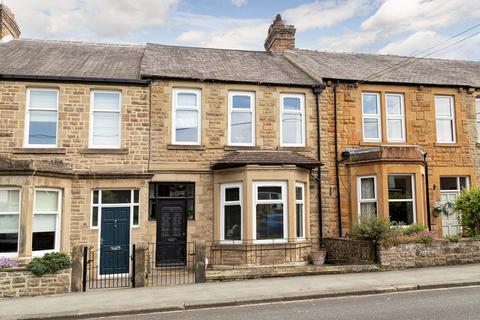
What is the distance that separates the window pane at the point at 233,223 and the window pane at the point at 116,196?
3304 millimetres

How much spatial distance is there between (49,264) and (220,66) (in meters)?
9.49

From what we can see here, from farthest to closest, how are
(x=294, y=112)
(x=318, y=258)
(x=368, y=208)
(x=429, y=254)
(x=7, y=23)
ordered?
(x=7, y=23) → (x=294, y=112) → (x=368, y=208) → (x=318, y=258) → (x=429, y=254)

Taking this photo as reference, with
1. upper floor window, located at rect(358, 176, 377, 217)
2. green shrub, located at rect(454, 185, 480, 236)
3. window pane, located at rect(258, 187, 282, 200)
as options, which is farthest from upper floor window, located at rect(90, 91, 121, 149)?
green shrub, located at rect(454, 185, 480, 236)

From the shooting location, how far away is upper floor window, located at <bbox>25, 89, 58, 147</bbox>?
1379cm

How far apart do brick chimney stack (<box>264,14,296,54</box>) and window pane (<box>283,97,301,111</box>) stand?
446cm

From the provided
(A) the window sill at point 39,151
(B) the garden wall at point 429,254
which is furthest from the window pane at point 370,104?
(A) the window sill at point 39,151

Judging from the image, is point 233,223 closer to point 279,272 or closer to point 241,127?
point 279,272

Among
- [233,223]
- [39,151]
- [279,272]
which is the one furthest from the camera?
[233,223]

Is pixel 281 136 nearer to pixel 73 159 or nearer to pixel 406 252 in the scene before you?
pixel 406 252

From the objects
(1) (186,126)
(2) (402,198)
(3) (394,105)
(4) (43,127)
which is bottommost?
(2) (402,198)

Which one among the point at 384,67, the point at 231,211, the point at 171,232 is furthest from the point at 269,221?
the point at 384,67

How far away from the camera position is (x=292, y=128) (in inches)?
623

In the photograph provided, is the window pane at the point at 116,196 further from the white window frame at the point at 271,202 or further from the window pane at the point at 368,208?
the window pane at the point at 368,208

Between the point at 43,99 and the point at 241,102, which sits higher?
the point at 241,102
